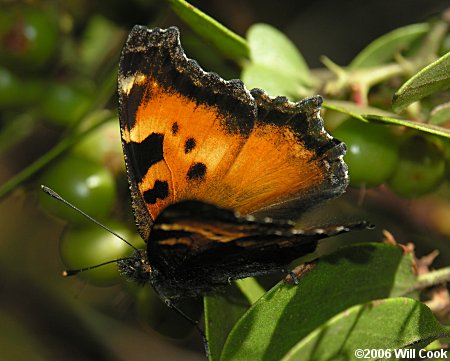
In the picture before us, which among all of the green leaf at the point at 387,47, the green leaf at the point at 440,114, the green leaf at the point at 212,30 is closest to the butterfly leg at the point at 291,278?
the green leaf at the point at 440,114

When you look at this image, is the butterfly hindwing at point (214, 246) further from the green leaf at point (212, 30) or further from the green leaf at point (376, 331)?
the green leaf at point (212, 30)

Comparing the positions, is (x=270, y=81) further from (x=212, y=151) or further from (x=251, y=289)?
(x=251, y=289)

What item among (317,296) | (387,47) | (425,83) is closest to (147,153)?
(317,296)

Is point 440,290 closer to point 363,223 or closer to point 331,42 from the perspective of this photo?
point 363,223

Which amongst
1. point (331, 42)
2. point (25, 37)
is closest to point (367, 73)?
point (25, 37)

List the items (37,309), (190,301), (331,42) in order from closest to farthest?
(190,301)
(37,309)
(331,42)

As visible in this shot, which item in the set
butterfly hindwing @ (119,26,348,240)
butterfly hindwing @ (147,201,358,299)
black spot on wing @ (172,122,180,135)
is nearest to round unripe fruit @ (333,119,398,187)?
butterfly hindwing @ (119,26,348,240)
